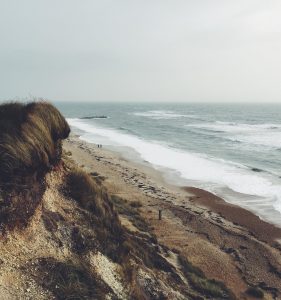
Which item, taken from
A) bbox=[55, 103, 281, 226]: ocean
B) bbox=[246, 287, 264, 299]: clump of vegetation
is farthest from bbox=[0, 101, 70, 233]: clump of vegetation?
bbox=[55, 103, 281, 226]: ocean

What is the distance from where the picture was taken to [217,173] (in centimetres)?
4209

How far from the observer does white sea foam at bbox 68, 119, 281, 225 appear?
3394 cm

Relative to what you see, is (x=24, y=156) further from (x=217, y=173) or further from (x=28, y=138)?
(x=217, y=173)

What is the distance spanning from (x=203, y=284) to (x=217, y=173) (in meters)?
26.6

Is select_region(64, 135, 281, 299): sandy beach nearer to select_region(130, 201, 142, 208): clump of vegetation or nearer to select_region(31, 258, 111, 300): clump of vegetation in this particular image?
select_region(130, 201, 142, 208): clump of vegetation

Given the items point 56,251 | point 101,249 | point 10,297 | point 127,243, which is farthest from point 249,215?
point 10,297

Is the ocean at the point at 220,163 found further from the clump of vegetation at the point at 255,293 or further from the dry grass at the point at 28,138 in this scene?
the dry grass at the point at 28,138

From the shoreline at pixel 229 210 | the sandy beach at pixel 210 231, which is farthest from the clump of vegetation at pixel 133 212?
the shoreline at pixel 229 210

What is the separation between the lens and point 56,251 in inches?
479

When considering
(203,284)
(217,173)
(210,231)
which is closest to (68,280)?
(203,284)

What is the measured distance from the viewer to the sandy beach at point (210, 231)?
62.4 ft

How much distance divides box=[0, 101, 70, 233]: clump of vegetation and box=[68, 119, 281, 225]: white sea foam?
19.4 metres

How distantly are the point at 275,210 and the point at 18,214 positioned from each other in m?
22.6

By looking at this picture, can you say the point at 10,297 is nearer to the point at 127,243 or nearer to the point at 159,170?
the point at 127,243
